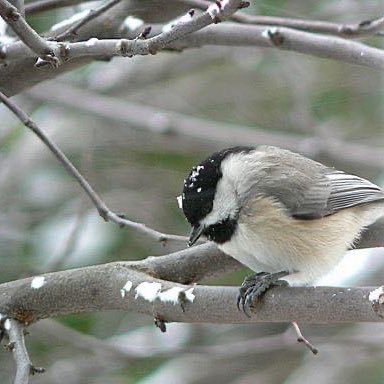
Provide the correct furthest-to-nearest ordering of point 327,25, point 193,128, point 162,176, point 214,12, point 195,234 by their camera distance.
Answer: point 162,176
point 193,128
point 327,25
point 195,234
point 214,12

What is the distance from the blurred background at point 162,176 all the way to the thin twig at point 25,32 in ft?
4.31

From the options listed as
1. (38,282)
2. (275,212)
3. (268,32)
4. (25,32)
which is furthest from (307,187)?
(25,32)

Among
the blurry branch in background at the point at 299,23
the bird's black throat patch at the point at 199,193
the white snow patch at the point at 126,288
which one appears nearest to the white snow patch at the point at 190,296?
the white snow patch at the point at 126,288

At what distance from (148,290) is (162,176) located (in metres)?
1.79

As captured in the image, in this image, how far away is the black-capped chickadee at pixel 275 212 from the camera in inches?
74.1

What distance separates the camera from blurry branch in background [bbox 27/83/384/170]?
9.91ft

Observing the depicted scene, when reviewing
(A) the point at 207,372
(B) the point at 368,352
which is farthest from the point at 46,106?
(B) the point at 368,352

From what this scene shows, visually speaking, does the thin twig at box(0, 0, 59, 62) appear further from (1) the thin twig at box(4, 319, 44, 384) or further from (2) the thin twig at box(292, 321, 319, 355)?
(2) the thin twig at box(292, 321, 319, 355)

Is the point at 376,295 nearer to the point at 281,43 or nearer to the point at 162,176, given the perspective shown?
the point at 281,43

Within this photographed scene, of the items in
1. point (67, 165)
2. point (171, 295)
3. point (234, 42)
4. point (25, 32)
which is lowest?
point (171, 295)

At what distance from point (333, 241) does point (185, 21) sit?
0.81m

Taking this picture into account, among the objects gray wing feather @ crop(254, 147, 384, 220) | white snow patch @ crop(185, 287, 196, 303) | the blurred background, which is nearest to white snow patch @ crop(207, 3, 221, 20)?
white snow patch @ crop(185, 287, 196, 303)

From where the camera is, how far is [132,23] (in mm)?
2020

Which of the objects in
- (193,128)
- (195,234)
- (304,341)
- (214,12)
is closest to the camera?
(214,12)
